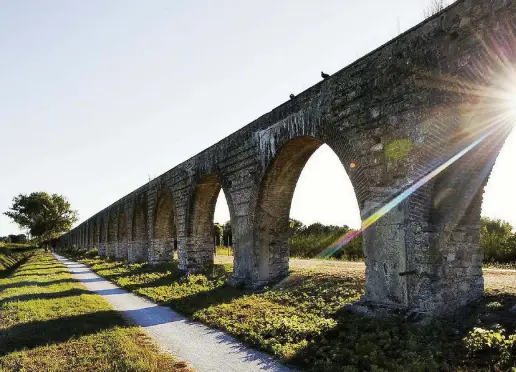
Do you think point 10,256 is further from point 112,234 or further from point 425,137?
point 425,137

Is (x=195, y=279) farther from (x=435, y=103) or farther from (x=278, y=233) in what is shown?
(x=435, y=103)

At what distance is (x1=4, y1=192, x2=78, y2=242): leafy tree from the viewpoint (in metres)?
59.0

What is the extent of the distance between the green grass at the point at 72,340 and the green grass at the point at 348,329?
132 centimetres

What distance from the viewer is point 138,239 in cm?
2162

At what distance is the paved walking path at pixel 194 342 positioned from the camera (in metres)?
4.86

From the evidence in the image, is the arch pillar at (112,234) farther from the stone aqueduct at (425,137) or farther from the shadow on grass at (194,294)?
the stone aqueduct at (425,137)

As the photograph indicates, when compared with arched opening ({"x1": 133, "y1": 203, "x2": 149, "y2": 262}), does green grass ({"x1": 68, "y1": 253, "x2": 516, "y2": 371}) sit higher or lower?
lower

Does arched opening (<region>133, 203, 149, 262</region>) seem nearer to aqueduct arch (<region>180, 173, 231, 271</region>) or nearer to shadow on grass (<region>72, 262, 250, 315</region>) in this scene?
shadow on grass (<region>72, 262, 250, 315</region>)

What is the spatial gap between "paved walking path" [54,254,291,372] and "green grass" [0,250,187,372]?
9.9 inches

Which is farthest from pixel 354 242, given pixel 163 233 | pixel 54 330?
pixel 54 330

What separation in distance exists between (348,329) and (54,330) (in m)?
4.58

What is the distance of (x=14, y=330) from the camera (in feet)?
21.9

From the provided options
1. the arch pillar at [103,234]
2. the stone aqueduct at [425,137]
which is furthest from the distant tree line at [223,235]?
the stone aqueduct at [425,137]

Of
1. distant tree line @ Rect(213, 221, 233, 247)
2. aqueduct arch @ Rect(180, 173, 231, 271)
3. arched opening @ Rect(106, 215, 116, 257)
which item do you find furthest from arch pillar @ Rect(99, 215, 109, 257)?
aqueduct arch @ Rect(180, 173, 231, 271)
